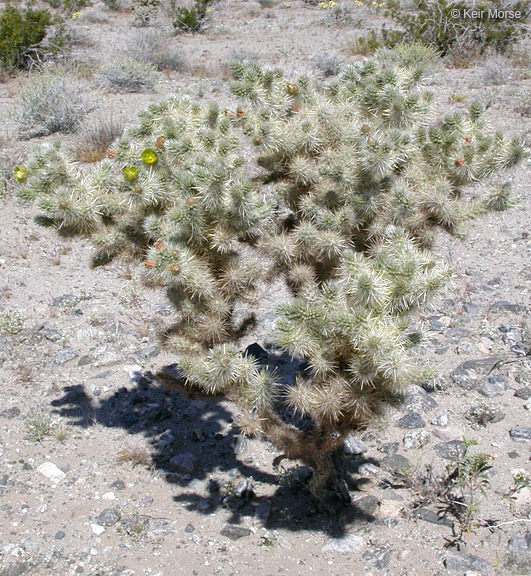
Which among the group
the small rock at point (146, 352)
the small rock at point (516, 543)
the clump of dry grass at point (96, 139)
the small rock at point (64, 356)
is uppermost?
the clump of dry grass at point (96, 139)

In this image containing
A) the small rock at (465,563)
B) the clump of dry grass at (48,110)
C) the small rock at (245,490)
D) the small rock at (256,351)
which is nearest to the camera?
the small rock at (465,563)

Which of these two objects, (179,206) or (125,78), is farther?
(125,78)

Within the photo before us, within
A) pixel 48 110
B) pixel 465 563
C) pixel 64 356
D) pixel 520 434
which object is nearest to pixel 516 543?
pixel 465 563

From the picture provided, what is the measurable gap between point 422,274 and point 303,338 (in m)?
0.59

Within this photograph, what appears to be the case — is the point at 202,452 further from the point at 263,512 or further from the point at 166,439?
the point at 263,512

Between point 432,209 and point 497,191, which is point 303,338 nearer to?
point 432,209

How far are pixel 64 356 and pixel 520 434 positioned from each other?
336 cm

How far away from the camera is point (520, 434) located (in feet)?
13.9

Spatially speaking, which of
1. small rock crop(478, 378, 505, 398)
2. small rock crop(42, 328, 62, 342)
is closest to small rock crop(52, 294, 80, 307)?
small rock crop(42, 328, 62, 342)

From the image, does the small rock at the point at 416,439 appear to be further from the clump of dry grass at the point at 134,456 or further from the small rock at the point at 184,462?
the clump of dry grass at the point at 134,456

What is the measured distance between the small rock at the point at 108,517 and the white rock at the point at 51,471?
0.44 metres

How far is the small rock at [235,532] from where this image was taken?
11.8 feet

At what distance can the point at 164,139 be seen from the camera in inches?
127

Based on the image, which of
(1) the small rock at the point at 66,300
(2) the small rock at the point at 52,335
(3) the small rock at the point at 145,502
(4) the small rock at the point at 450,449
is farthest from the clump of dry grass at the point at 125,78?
(4) the small rock at the point at 450,449
